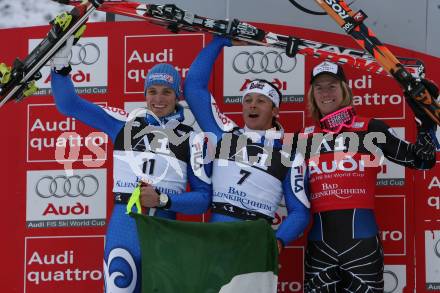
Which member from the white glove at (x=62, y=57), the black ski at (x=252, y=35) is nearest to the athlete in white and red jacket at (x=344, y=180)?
the black ski at (x=252, y=35)

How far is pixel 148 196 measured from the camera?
20.5 ft

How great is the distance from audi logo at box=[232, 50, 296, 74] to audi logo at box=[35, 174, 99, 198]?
142cm

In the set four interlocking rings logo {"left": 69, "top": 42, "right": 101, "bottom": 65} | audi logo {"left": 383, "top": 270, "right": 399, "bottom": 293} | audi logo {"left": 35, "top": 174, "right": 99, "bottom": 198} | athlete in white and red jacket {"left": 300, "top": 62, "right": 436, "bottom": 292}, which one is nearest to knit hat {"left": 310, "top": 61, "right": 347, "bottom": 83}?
athlete in white and red jacket {"left": 300, "top": 62, "right": 436, "bottom": 292}

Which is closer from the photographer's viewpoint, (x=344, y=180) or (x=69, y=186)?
(x=344, y=180)

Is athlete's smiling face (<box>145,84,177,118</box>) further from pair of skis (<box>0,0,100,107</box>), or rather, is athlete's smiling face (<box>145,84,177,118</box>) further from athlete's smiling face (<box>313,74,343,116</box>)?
athlete's smiling face (<box>313,74,343,116</box>)

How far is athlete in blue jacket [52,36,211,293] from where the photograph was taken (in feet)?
21.0

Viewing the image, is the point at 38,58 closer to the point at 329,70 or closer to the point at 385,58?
the point at 329,70

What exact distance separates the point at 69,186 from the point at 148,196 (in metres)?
1.48

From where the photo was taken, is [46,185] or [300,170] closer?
[300,170]

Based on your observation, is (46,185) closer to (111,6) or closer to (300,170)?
(111,6)

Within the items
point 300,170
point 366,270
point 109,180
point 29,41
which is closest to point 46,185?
point 109,180

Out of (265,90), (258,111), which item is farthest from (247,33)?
(258,111)

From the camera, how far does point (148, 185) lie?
20.8 ft

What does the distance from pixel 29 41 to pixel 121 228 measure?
2000 millimetres
